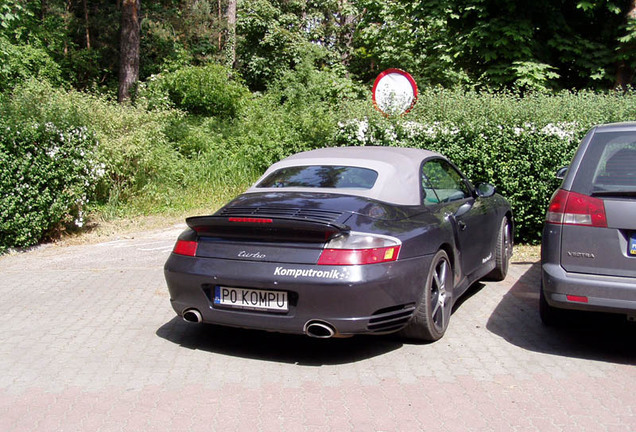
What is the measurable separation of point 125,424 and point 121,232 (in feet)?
25.8

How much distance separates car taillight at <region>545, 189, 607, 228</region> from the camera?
15.3 ft

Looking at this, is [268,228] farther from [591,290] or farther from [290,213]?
[591,290]

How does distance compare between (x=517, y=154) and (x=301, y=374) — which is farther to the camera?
(x=517, y=154)

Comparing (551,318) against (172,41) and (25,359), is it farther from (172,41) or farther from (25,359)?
(172,41)

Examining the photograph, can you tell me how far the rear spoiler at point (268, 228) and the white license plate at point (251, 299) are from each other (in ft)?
1.31

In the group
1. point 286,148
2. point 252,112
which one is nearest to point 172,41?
point 252,112

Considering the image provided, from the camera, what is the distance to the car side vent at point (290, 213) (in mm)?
4746

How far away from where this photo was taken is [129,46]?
1964cm

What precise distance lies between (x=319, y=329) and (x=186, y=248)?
1.27 m

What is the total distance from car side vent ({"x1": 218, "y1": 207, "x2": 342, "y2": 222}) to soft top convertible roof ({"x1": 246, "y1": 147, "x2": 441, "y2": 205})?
0.60 meters

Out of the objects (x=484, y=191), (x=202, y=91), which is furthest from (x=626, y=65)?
(x=202, y=91)

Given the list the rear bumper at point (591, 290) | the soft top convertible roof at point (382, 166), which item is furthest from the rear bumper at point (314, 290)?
the rear bumper at point (591, 290)

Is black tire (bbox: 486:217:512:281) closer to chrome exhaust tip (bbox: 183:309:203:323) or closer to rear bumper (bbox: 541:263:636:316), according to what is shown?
rear bumper (bbox: 541:263:636:316)

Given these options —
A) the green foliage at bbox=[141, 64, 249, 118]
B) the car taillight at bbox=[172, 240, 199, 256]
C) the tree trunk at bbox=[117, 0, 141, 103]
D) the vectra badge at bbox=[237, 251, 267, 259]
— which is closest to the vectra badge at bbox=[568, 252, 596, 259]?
the vectra badge at bbox=[237, 251, 267, 259]
